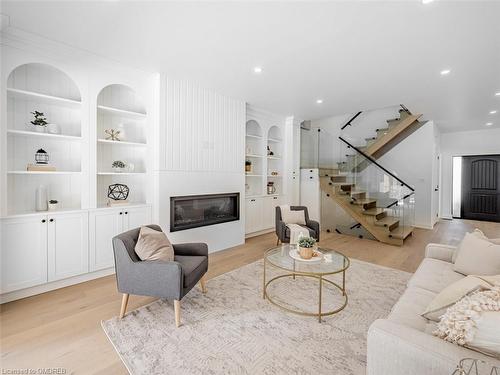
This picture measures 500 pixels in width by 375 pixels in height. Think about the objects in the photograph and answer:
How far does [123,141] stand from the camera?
3561 millimetres

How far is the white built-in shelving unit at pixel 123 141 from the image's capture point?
11.8ft

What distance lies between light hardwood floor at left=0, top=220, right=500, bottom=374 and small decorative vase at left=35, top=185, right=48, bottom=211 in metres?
→ 1.03

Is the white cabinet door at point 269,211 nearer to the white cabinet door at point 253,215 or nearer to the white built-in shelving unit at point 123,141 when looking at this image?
the white cabinet door at point 253,215

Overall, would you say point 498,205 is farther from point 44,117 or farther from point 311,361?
point 44,117

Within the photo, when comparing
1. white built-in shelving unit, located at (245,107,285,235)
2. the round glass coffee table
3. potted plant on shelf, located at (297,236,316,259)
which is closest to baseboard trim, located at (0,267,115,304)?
the round glass coffee table

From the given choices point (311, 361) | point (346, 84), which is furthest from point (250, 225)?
point (311, 361)

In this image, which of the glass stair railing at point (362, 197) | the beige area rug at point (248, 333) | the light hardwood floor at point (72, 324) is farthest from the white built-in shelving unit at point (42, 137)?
the glass stair railing at point (362, 197)

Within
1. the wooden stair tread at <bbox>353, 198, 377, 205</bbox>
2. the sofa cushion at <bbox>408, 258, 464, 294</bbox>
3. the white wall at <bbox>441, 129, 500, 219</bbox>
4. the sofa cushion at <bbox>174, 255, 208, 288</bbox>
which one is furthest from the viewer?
the white wall at <bbox>441, 129, 500, 219</bbox>

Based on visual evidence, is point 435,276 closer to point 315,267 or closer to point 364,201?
point 315,267

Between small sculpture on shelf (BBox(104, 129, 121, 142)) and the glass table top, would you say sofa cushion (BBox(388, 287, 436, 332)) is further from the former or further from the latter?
small sculpture on shelf (BBox(104, 129, 121, 142))

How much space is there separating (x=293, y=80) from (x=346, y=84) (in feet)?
2.99

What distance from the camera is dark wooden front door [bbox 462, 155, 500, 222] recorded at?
7.55 m

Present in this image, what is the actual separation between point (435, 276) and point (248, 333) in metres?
1.81

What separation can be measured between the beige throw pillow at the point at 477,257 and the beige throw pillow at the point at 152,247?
9.33 feet
